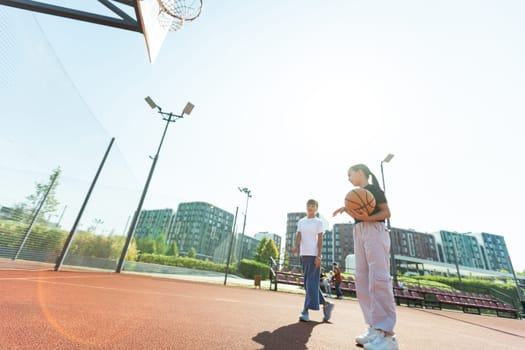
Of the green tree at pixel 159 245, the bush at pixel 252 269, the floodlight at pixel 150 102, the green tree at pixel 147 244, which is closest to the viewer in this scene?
the floodlight at pixel 150 102

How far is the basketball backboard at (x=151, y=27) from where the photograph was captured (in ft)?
10.8

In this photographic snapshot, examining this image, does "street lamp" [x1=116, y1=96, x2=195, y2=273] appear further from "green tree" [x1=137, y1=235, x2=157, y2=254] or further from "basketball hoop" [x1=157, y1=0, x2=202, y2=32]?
"green tree" [x1=137, y1=235, x2=157, y2=254]

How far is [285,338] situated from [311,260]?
4.09ft

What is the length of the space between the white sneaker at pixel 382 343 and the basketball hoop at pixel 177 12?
507 cm

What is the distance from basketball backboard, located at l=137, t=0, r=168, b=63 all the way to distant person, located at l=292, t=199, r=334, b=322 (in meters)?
3.70

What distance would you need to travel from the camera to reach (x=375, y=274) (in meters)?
1.98

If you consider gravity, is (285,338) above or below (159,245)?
below

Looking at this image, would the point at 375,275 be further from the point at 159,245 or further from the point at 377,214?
the point at 159,245

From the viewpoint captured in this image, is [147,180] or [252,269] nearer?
[147,180]

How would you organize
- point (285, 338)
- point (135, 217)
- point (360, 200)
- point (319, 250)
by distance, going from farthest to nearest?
point (135, 217)
point (319, 250)
point (360, 200)
point (285, 338)

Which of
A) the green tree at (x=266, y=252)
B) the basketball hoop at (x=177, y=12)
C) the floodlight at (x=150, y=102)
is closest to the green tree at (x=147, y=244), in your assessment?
the green tree at (x=266, y=252)

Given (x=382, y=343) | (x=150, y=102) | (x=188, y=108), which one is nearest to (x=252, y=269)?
(x=188, y=108)

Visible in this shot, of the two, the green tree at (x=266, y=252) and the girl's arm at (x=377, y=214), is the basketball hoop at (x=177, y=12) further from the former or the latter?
the green tree at (x=266, y=252)

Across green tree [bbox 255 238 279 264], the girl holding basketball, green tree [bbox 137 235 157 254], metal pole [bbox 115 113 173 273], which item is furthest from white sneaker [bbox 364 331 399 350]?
green tree [bbox 255 238 279 264]
